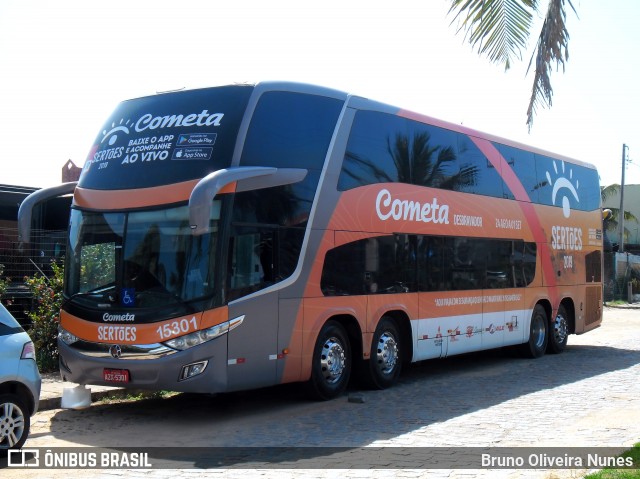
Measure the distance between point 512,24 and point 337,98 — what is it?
3786mm

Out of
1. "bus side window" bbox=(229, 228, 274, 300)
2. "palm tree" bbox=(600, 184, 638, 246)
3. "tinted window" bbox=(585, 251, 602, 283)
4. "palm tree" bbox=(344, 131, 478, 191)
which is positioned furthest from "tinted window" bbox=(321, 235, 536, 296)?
"palm tree" bbox=(600, 184, 638, 246)

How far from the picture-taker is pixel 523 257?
17.8 metres

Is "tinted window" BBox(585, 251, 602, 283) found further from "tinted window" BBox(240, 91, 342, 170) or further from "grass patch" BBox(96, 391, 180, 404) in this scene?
"grass patch" BBox(96, 391, 180, 404)

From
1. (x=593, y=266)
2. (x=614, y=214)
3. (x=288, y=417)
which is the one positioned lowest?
(x=288, y=417)

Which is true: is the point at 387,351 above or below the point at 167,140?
below

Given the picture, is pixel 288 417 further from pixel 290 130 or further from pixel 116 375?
pixel 290 130

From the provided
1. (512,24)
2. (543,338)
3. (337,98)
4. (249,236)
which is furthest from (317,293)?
(543,338)

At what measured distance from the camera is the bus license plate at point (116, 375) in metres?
10.2

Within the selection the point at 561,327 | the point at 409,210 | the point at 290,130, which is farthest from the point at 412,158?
the point at 561,327

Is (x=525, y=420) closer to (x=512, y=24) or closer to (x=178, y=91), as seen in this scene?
(x=512, y=24)

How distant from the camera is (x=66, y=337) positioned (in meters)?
11.0

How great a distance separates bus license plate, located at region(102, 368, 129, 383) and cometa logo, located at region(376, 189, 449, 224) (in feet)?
16.6

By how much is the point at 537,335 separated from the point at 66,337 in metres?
11.5

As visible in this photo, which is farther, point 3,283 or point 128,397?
point 3,283
